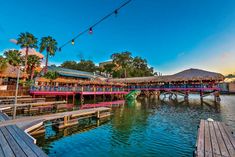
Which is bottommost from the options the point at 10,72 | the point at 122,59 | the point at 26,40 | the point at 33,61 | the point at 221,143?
the point at 221,143

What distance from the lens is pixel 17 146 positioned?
4.54 meters

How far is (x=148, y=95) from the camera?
1597 inches

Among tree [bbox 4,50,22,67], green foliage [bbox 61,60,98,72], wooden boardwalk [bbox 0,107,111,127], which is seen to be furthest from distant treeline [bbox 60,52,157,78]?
wooden boardwalk [bbox 0,107,111,127]

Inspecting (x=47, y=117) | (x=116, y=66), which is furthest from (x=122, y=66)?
(x=47, y=117)

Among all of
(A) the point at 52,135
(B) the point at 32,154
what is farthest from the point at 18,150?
(A) the point at 52,135

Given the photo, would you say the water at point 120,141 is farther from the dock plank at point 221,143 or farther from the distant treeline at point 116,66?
the distant treeline at point 116,66

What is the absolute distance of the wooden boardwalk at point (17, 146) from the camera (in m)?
4.01

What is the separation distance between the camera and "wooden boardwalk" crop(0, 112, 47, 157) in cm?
401

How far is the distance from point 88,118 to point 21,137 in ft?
27.2

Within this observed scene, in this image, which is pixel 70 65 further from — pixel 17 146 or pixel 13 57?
pixel 17 146

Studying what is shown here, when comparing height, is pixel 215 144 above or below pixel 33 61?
below

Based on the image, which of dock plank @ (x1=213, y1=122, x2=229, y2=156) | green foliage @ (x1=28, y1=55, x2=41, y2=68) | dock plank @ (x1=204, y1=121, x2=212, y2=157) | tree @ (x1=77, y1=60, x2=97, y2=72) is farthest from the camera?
tree @ (x1=77, y1=60, x2=97, y2=72)

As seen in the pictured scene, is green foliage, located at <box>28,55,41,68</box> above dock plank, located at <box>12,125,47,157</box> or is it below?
above

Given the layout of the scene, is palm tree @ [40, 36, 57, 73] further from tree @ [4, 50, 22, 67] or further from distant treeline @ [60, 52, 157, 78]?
distant treeline @ [60, 52, 157, 78]
